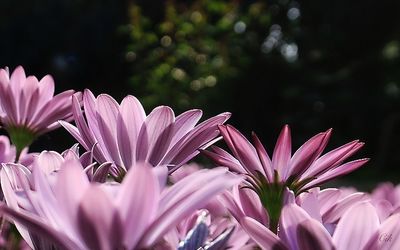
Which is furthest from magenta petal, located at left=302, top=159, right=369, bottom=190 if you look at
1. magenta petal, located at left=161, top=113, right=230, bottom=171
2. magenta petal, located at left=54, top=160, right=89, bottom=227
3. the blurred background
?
the blurred background

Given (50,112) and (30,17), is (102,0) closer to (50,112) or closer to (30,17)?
(30,17)

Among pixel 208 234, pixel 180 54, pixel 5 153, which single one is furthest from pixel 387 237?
pixel 180 54

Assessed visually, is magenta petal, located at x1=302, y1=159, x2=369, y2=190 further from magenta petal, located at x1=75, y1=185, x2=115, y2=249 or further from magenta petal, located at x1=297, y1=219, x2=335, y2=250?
magenta petal, located at x1=75, y1=185, x2=115, y2=249

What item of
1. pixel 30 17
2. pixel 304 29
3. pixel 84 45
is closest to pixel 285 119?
pixel 304 29

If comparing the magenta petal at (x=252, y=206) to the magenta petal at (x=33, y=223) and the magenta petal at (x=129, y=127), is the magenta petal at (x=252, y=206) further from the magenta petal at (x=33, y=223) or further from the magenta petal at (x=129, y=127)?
the magenta petal at (x=33, y=223)

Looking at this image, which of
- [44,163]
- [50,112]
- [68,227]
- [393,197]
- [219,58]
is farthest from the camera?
[219,58]

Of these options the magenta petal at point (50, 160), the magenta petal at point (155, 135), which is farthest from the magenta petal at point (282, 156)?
the magenta petal at point (50, 160)
